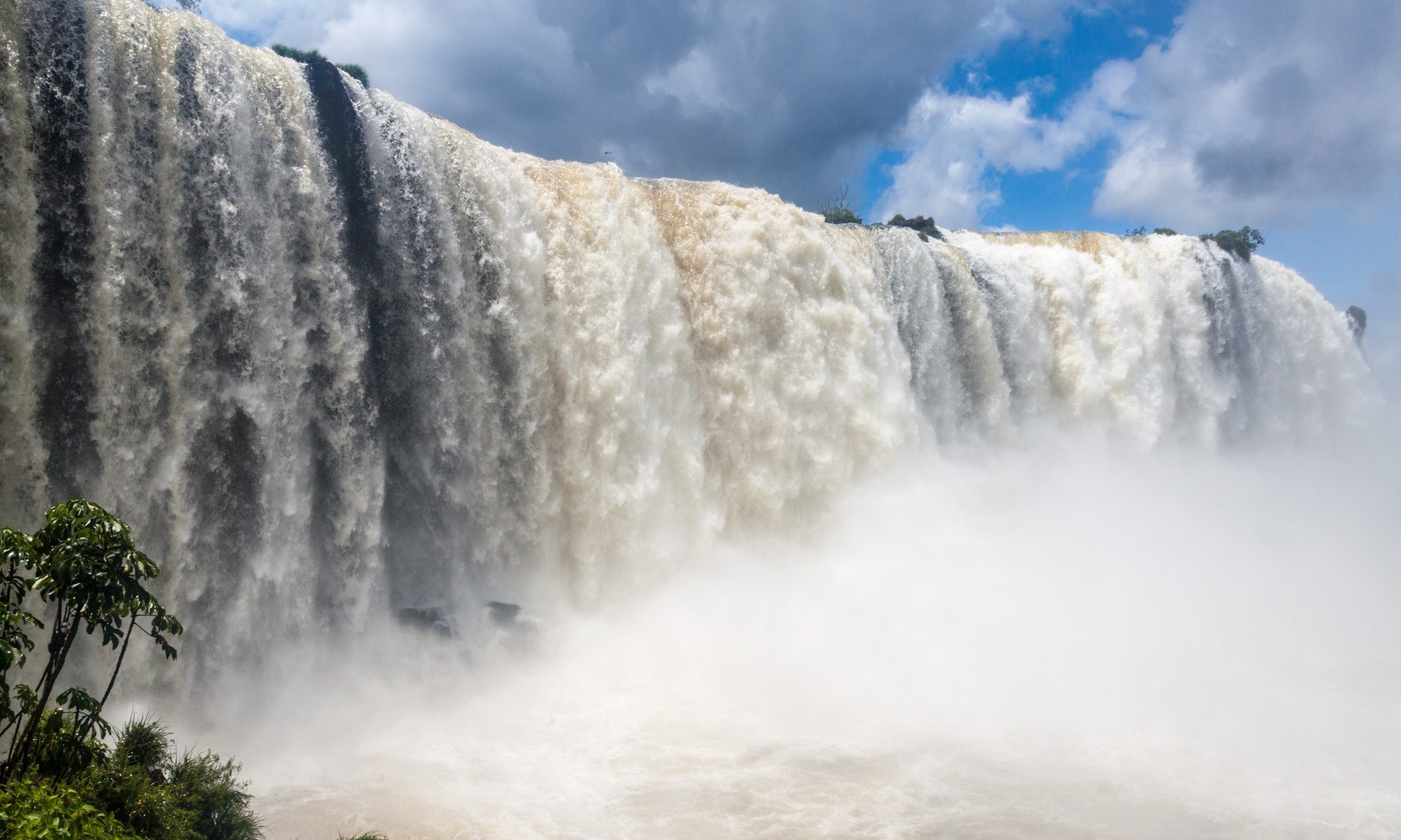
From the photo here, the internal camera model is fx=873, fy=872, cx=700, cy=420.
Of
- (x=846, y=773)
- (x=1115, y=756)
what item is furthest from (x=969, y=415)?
(x=846, y=773)

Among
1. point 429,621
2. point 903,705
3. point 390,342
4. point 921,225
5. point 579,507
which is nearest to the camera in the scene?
point 390,342

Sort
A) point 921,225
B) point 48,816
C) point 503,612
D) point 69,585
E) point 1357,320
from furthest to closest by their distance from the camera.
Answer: point 1357,320 < point 921,225 < point 503,612 < point 69,585 < point 48,816

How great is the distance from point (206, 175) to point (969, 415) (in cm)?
1196

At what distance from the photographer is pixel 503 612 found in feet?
32.9

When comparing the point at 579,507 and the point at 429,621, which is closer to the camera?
the point at 429,621

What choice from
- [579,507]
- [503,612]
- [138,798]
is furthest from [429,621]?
[138,798]

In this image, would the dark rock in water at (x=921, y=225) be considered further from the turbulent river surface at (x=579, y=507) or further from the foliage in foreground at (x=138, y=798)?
the foliage in foreground at (x=138, y=798)

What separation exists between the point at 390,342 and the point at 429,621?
3084 millimetres

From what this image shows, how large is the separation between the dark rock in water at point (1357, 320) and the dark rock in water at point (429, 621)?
3084cm

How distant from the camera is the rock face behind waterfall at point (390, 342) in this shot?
7078mm

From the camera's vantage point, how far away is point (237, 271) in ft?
25.9

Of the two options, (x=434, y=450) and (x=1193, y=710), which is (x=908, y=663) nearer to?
(x=1193, y=710)

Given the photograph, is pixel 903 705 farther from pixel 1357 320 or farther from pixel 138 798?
pixel 1357 320

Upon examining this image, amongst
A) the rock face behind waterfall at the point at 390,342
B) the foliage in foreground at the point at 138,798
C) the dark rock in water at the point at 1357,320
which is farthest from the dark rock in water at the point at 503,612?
the dark rock in water at the point at 1357,320
